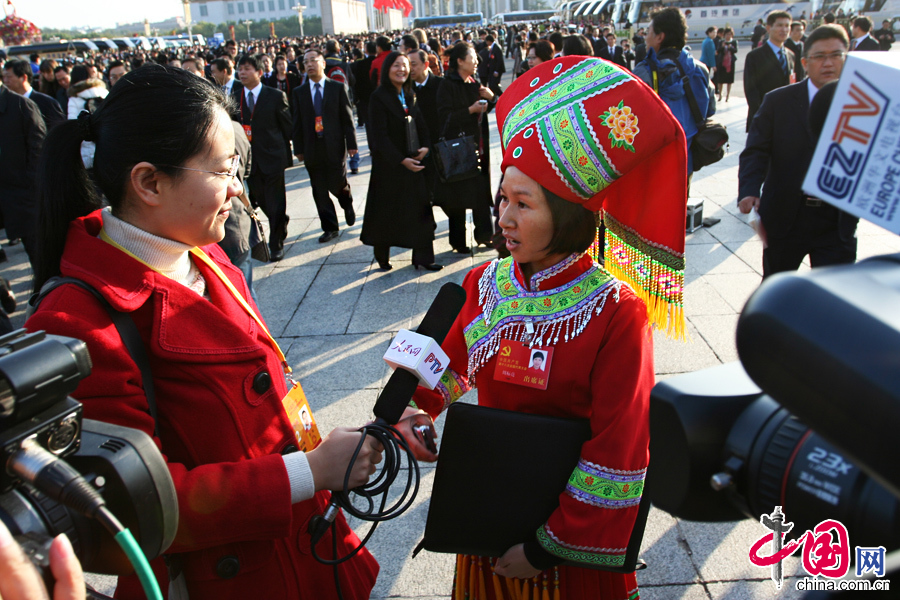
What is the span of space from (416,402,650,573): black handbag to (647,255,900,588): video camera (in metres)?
0.58

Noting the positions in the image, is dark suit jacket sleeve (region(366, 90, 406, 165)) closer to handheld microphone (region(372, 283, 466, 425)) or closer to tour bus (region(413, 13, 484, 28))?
handheld microphone (region(372, 283, 466, 425))

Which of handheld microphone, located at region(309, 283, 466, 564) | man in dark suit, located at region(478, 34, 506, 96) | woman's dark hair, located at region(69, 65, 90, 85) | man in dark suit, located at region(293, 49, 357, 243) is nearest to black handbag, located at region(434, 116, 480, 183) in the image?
man in dark suit, located at region(293, 49, 357, 243)

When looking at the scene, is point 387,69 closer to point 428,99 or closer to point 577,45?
point 428,99

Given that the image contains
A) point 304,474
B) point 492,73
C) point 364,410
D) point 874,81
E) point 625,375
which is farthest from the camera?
point 492,73

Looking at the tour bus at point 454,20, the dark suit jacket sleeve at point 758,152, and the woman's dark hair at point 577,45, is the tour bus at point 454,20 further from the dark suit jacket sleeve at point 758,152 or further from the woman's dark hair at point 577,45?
the dark suit jacket sleeve at point 758,152

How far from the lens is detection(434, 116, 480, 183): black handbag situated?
17.4 feet

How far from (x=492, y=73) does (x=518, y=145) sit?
13470 millimetres

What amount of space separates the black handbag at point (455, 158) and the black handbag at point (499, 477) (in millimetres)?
4042

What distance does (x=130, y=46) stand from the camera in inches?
1603

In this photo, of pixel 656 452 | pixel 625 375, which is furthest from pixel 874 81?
pixel 625 375

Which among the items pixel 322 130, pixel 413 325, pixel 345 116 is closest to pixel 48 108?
Result: pixel 322 130

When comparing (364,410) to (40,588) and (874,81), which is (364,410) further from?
(874,81)

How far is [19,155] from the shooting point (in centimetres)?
553

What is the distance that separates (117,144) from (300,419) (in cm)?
77
